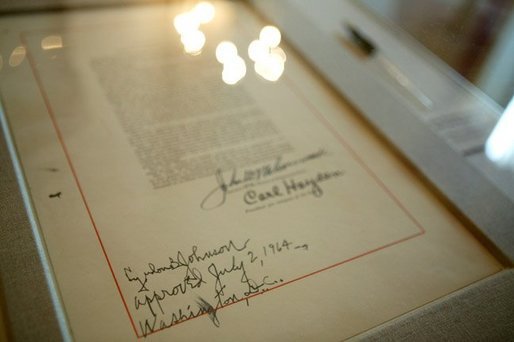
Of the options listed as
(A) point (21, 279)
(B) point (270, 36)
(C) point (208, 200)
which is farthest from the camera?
(B) point (270, 36)

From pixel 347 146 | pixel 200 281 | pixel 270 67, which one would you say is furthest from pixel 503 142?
pixel 200 281

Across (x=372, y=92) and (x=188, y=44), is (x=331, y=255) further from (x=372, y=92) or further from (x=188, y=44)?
(x=188, y=44)

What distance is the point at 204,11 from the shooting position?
70cm

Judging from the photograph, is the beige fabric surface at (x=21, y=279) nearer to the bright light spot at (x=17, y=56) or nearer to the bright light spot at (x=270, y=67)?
the bright light spot at (x=17, y=56)

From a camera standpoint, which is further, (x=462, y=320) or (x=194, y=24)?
(x=194, y=24)

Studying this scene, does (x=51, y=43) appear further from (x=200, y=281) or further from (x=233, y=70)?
(x=200, y=281)

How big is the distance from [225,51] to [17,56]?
0.93 feet

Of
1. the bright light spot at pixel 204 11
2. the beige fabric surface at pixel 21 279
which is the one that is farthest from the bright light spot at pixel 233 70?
the beige fabric surface at pixel 21 279

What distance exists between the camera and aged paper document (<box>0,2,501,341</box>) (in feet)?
1.23

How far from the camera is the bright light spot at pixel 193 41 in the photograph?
2.08 feet

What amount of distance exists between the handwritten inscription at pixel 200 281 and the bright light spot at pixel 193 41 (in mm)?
338
